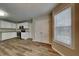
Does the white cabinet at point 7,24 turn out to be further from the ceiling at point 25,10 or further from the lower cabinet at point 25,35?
the lower cabinet at point 25,35

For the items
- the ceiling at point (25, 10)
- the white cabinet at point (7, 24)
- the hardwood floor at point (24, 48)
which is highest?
the ceiling at point (25, 10)

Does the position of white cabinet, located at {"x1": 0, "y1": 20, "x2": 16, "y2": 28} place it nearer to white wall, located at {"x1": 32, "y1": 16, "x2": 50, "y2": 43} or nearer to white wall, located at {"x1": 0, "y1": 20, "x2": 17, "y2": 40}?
white wall, located at {"x1": 0, "y1": 20, "x2": 17, "y2": 40}

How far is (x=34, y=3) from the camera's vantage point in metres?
1.70

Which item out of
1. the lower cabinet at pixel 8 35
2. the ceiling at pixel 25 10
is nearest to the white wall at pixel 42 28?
the ceiling at pixel 25 10

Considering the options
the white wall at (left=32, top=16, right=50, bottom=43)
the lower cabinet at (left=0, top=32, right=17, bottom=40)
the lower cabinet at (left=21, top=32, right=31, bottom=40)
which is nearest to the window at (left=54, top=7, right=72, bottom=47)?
the white wall at (left=32, top=16, right=50, bottom=43)

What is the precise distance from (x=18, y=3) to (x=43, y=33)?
0.66m

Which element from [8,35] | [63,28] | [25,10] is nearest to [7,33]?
[8,35]

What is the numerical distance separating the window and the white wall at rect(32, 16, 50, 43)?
16 centimetres

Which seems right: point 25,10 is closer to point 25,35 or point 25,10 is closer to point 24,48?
point 25,35

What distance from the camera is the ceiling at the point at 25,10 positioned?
A: 5.59 ft

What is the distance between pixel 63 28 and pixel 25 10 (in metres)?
0.72

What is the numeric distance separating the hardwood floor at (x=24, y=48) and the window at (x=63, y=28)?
0.76 feet

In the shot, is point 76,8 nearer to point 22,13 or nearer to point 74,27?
point 74,27

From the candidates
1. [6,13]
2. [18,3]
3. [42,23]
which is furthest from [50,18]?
[6,13]
